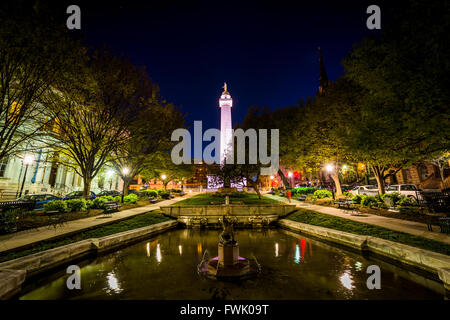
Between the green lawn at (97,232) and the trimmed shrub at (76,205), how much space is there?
167 inches

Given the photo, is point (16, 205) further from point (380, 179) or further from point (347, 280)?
point (380, 179)

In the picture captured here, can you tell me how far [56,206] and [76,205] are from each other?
3.92 ft

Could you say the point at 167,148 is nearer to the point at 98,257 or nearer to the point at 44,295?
the point at 98,257

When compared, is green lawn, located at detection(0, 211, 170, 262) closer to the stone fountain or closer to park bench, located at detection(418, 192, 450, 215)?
the stone fountain

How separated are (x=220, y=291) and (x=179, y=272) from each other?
188 centimetres

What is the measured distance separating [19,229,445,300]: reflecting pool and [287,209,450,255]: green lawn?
1.40 m

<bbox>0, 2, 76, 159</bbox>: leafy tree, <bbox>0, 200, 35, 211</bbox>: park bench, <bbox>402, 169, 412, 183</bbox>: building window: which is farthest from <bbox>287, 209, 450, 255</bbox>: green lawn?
<bbox>402, 169, 412, 183</bbox>: building window

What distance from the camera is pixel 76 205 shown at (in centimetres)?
1319

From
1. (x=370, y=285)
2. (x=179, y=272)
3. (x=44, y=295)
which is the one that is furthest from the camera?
(x=179, y=272)

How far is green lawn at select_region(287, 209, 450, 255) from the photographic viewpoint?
619 centimetres

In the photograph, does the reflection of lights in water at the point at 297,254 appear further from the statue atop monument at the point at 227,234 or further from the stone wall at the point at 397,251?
the statue atop monument at the point at 227,234

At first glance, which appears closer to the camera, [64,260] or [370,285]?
[370,285]

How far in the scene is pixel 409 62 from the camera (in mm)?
8383

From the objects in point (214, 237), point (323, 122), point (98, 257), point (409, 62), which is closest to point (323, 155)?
point (323, 122)
